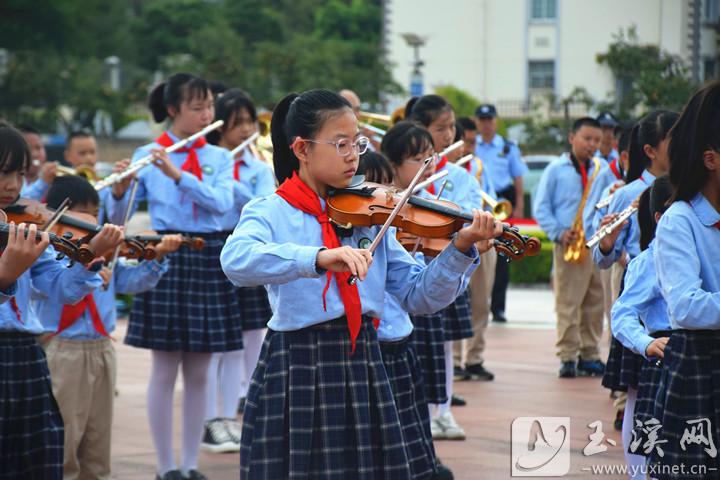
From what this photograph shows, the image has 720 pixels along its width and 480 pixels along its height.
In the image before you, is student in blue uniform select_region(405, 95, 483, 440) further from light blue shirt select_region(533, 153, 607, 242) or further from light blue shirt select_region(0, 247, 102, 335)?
light blue shirt select_region(533, 153, 607, 242)

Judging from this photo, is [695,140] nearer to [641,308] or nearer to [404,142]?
[641,308]

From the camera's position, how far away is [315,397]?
3.72 metres

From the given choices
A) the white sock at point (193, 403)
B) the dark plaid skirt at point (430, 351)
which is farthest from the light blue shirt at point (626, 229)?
the white sock at point (193, 403)

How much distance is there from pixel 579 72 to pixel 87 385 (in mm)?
41129

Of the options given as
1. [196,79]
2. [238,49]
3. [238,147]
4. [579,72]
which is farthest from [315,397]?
[579,72]

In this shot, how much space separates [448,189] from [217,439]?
195 centimetres

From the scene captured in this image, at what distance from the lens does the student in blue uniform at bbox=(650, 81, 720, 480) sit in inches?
143

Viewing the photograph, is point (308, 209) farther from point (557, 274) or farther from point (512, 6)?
point (512, 6)

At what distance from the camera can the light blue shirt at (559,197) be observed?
367 inches

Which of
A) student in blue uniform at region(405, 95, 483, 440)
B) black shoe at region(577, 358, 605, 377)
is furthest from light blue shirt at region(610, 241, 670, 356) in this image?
black shoe at region(577, 358, 605, 377)

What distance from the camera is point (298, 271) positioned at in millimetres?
3518

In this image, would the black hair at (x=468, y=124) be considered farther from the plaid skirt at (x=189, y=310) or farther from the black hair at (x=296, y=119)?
the black hair at (x=296, y=119)

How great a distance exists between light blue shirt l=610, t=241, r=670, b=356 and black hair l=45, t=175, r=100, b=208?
238 centimetres

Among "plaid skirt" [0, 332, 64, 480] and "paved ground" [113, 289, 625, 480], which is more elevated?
"plaid skirt" [0, 332, 64, 480]
